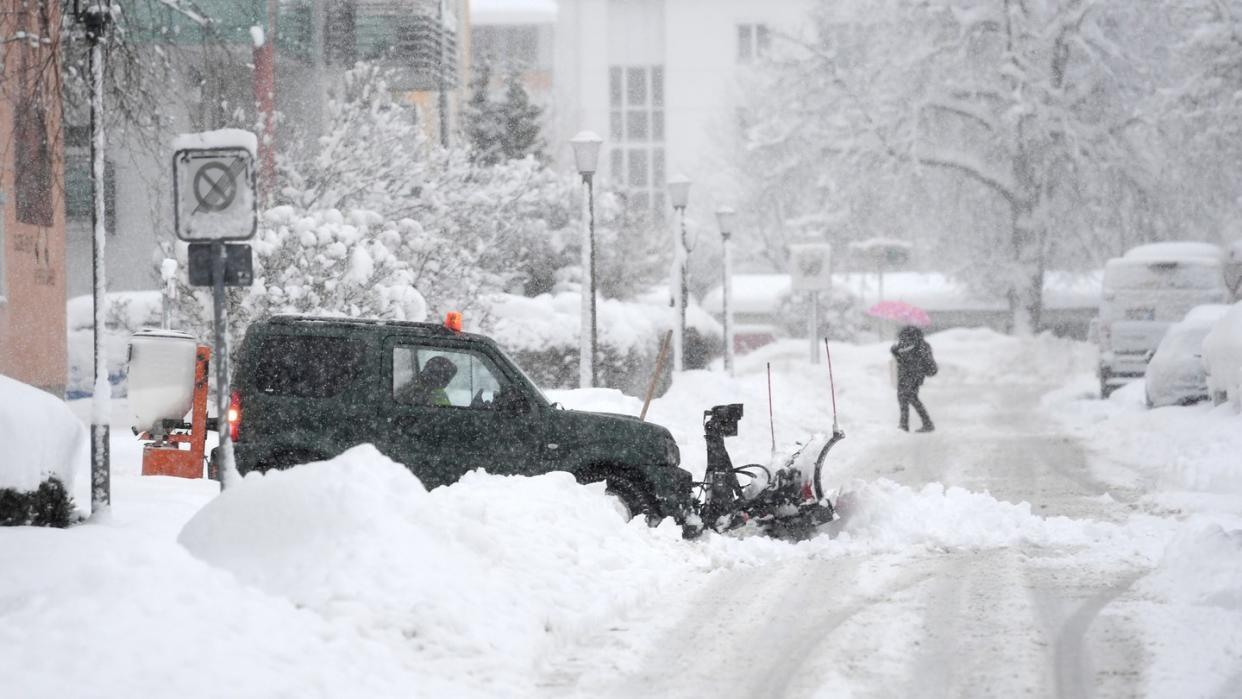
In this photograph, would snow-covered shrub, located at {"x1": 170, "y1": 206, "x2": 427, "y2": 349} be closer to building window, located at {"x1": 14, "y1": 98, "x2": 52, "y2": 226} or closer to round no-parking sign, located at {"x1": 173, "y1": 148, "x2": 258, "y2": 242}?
building window, located at {"x1": 14, "y1": 98, "x2": 52, "y2": 226}

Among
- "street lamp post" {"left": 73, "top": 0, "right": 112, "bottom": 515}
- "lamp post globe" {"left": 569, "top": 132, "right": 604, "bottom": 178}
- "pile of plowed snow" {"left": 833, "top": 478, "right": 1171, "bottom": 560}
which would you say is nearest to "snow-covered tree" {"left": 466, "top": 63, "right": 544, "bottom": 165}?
"lamp post globe" {"left": 569, "top": 132, "right": 604, "bottom": 178}

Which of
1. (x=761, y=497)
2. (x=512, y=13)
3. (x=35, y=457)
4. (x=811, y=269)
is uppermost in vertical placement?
(x=512, y=13)

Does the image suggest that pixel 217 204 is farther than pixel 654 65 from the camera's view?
No

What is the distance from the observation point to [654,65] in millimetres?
81938

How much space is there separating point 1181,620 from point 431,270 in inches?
557

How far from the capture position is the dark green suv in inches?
436

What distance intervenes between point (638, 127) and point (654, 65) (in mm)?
3327

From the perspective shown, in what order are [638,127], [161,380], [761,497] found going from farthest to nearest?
[638,127] → [161,380] → [761,497]

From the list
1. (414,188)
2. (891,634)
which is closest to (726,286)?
(414,188)

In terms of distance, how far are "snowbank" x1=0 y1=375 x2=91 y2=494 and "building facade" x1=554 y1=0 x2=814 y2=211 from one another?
71.0 m

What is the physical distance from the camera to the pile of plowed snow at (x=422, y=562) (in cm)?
746

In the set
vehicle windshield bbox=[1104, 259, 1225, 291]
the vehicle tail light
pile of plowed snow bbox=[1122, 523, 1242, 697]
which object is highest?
vehicle windshield bbox=[1104, 259, 1225, 291]

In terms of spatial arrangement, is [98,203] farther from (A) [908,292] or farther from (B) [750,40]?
(B) [750,40]

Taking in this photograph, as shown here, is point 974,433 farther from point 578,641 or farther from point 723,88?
point 723,88
